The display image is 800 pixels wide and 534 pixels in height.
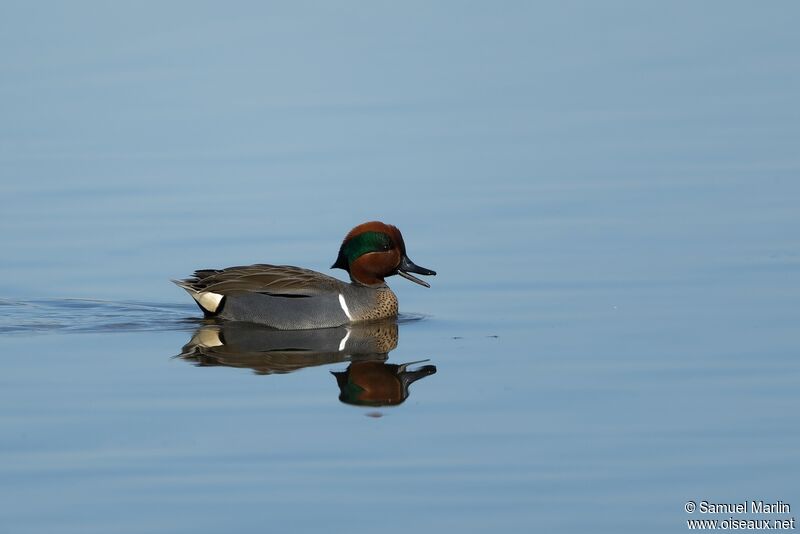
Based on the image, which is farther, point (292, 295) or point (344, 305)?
point (344, 305)

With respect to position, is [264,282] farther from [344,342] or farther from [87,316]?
[87,316]

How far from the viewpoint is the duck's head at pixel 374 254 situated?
13.6 meters

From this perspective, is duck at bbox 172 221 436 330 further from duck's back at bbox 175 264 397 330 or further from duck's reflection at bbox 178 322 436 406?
duck's reflection at bbox 178 322 436 406

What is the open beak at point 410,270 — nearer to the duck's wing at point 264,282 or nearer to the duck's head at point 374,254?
the duck's head at point 374,254

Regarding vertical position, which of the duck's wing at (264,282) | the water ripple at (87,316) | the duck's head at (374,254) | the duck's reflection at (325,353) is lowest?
the duck's reflection at (325,353)

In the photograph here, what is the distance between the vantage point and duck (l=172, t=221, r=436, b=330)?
13.1 metres

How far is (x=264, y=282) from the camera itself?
13.2 m

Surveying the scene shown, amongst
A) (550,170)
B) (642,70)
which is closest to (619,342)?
(550,170)

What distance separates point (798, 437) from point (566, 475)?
1.42 meters

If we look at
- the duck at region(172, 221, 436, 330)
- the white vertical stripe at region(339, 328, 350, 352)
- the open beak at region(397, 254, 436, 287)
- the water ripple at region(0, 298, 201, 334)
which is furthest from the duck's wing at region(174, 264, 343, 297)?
the open beak at region(397, 254, 436, 287)

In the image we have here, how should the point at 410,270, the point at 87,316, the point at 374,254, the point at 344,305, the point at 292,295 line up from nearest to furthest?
1. the point at 87,316
2. the point at 292,295
3. the point at 344,305
4. the point at 410,270
5. the point at 374,254

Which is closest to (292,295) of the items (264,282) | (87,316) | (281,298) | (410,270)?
(281,298)

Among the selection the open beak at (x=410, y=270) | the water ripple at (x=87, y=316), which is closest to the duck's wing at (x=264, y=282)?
the water ripple at (x=87, y=316)

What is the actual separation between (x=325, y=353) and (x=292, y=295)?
4.14ft
